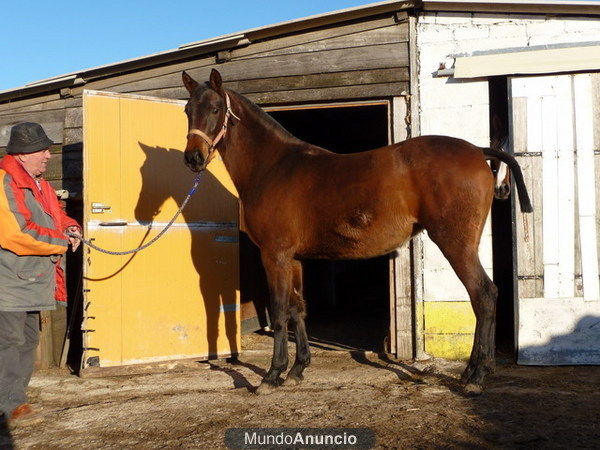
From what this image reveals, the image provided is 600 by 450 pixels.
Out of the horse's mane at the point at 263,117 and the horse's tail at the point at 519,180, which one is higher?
the horse's mane at the point at 263,117

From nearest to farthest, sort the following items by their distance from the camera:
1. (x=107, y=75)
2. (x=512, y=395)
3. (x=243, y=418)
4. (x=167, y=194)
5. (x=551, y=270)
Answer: (x=243, y=418) → (x=512, y=395) → (x=551, y=270) → (x=167, y=194) → (x=107, y=75)

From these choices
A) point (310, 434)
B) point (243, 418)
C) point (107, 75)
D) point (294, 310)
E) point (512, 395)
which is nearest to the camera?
point (310, 434)

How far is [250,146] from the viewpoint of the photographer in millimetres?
4965

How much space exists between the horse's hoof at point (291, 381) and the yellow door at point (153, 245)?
1298 mm

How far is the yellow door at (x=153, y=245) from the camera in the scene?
5.23m

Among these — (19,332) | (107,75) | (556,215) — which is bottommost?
(19,332)

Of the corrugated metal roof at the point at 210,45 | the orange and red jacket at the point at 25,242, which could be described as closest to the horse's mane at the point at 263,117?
the corrugated metal roof at the point at 210,45

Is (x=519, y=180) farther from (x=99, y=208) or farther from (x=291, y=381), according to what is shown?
(x=99, y=208)

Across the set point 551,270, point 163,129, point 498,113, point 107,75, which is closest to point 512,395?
point 551,270

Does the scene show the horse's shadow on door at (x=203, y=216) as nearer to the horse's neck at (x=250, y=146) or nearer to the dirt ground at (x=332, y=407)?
the dirt ground at (x=332, y=407)

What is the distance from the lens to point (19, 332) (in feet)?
12.6

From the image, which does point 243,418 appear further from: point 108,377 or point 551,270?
point 551,270

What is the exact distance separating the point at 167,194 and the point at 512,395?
3.66 meters

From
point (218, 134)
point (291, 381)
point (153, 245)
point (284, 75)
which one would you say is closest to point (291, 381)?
point (291, 381)
